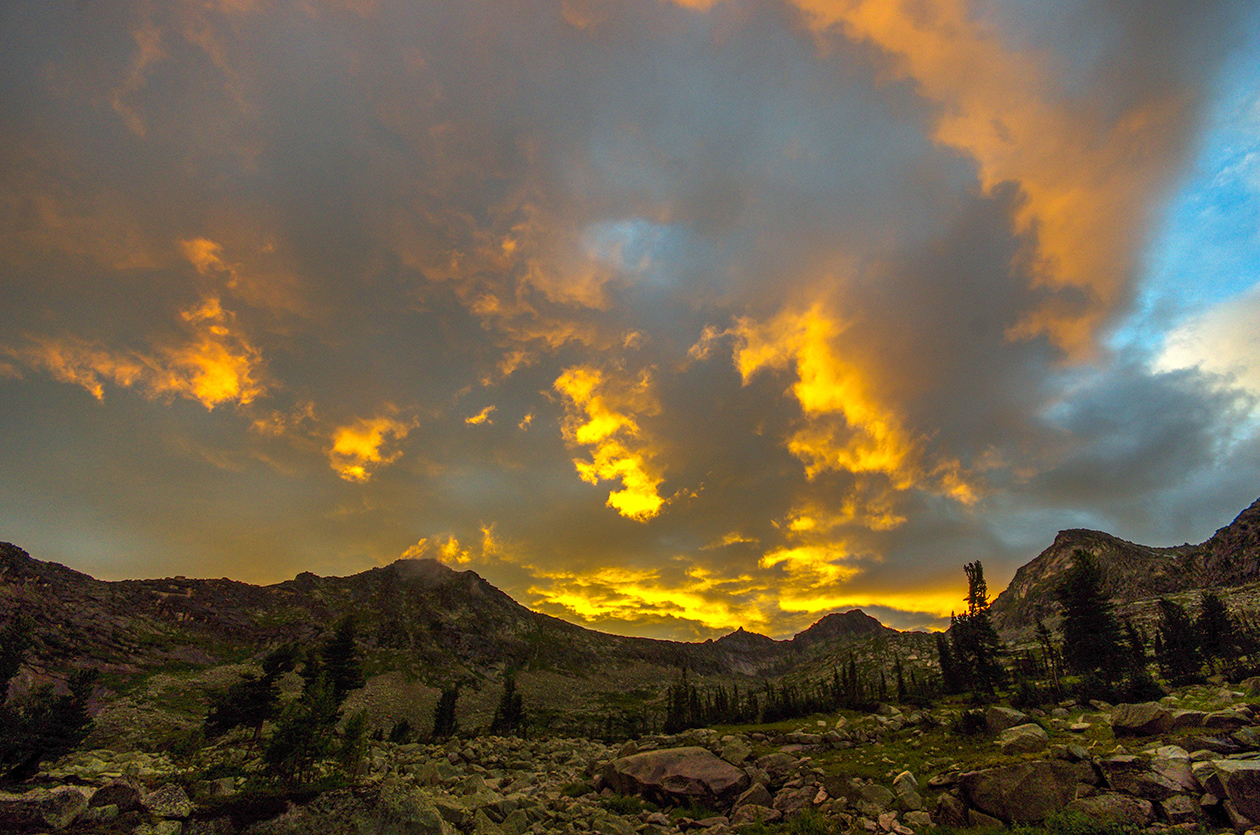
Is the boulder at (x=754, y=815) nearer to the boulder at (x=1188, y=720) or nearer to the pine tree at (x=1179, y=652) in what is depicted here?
the boulder at (x=1188, y=720)

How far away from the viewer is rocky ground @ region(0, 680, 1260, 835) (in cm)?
1653

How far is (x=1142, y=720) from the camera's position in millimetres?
28156

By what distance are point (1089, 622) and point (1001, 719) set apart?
4119 cm

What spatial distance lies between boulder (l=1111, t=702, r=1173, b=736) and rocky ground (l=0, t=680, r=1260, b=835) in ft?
0.29

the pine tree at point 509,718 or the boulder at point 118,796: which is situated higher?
the boulder at point 118,796

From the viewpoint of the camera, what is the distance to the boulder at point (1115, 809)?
18125mm

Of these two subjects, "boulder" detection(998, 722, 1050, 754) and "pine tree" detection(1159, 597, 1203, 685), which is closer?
"boulder" detection(998, 722, 1050, 754)

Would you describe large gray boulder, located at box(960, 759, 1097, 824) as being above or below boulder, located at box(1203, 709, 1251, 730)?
below

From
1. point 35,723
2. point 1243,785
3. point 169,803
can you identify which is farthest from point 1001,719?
point 35,723

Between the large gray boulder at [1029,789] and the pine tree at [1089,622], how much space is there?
187 ft

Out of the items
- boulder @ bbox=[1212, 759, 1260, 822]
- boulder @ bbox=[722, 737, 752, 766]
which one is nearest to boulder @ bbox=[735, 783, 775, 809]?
boulder @ bbox=[722, 737, 752, 766]

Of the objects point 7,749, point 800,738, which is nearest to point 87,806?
point 7,749

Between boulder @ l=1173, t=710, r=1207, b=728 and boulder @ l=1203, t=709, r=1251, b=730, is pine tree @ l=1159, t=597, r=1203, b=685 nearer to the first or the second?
boulder @ l=1173, t=710, r=1207, b=728

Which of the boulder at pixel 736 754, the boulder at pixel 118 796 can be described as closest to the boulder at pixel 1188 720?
the boulder at pixel 736 754
